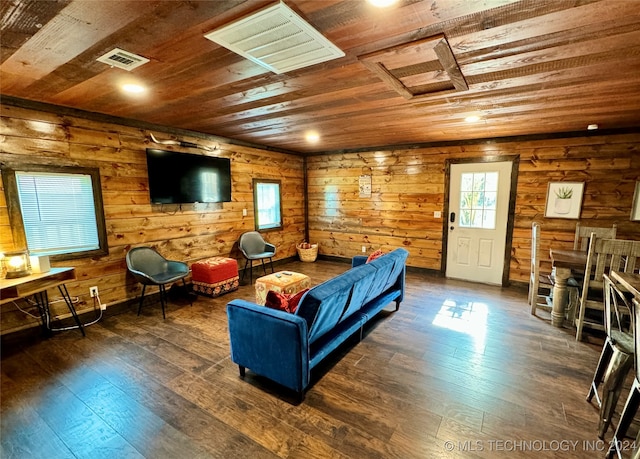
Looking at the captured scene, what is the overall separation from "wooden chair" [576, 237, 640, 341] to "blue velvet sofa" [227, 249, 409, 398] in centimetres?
205

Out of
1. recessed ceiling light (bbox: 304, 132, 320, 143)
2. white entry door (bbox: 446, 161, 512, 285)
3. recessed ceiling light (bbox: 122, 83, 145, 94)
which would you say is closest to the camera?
recessed ceiling light (bbox: 122, 83, 145, 94)

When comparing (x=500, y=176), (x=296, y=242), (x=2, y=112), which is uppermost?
(x=2, y=112)

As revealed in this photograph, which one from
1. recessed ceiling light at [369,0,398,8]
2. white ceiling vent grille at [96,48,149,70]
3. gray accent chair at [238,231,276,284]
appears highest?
white ceiling vent grille at [96,48,149,70]

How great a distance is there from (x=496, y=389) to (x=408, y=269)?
3.28 meters

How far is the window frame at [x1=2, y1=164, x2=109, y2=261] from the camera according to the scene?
2.66 meters

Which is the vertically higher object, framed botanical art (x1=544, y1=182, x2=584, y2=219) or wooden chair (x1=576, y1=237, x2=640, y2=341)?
framed botanical art (x1=544, y1=182, x2=584, y2=219)

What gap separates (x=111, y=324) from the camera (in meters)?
3.23

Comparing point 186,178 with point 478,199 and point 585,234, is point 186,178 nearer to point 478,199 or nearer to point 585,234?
point 478,199

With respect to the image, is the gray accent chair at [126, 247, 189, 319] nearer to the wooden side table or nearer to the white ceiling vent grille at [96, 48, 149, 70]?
the wooden side table

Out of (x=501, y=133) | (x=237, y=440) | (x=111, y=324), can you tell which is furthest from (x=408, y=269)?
(x=111, y=324)

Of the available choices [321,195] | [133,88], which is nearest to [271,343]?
[133,88]

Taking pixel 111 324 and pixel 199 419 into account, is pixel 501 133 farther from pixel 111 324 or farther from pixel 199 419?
pixel 111 324

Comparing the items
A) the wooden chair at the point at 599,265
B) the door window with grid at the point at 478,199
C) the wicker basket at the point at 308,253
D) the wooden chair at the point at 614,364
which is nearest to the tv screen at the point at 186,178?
the wicker basket at the point at 308,253

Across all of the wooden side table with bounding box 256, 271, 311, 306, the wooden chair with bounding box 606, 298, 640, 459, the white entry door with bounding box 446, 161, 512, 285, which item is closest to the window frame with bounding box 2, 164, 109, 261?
the wooden side table with bounding box 256, 271, 311, 306
